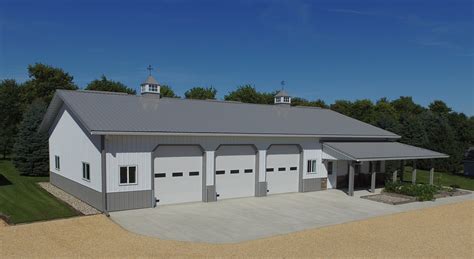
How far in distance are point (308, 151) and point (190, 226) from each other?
10.8 metres

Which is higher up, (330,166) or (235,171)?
(235,171)

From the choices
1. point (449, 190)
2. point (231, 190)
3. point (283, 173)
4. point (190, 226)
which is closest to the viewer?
point (190, 226)

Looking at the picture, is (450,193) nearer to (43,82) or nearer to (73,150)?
(73,150)

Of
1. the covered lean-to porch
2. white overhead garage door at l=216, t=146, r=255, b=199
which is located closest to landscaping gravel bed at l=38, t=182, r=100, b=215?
white overhead garage door at l=216, t=146, r=255, b=199

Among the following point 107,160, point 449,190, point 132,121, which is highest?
point 132,121

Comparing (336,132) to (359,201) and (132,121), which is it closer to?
(359,201)

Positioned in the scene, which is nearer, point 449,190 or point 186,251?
point 186,251

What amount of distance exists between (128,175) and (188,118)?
16.3 ft

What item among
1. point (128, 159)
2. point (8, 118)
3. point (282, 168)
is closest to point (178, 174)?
point (128, 159)

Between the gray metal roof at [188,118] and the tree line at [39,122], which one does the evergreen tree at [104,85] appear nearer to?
the tree line at [39,122]

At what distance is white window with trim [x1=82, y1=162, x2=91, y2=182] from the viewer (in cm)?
1748

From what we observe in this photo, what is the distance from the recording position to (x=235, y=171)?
66.0 ft

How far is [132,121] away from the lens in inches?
696

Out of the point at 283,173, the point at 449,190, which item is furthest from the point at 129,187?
the point at 449,190
